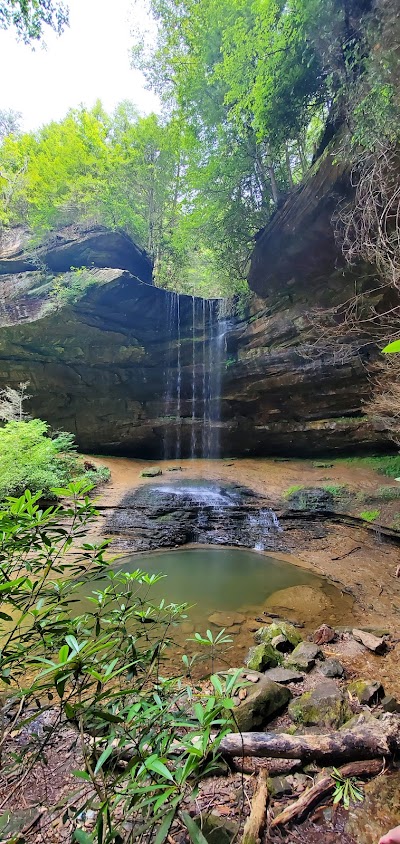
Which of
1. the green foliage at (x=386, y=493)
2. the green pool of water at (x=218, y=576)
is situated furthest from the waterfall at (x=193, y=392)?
the green foliage at (x=386, y=493)

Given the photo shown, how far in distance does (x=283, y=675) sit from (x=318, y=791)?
4.68ft

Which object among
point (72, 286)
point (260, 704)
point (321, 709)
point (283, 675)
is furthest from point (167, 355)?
point (321, 709)

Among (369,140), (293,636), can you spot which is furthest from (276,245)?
(293,636)

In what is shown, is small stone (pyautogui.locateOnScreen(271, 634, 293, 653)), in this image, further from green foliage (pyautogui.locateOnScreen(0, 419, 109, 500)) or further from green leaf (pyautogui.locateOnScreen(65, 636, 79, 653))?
green foliage (pyautogui.locateOnScreen(0, 419, 109, 500))

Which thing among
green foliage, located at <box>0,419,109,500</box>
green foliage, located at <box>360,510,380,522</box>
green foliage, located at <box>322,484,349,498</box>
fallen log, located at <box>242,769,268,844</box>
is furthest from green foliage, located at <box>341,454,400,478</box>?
fallen log, located at <box>242,769,268,844</box>

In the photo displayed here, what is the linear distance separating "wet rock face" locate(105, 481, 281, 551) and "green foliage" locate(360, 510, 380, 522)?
176 cm

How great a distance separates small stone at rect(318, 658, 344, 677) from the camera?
3098 mm

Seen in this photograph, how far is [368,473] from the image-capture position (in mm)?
9281

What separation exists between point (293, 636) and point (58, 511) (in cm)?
347

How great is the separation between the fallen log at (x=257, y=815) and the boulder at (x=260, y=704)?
0.67 metres

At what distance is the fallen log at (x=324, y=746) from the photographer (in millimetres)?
1891

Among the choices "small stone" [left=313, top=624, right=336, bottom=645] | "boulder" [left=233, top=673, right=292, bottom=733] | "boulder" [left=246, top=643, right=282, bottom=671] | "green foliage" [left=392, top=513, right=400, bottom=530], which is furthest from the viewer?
"green foliage" [left=392, top=513, right=400, bottom=530]

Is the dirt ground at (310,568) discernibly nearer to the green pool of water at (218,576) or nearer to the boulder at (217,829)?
the boulder at (217,829)

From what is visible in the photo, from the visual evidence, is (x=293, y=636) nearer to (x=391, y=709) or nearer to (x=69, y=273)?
(x=391, y=709)
